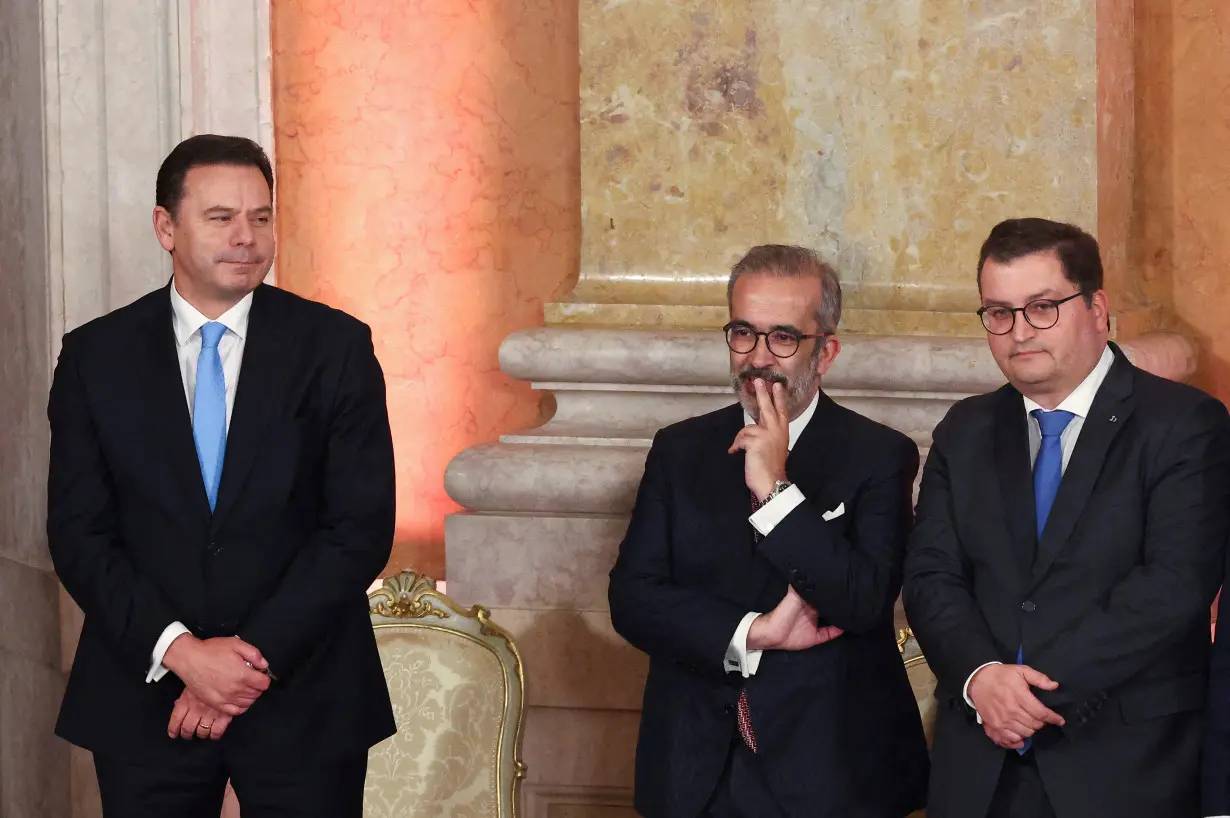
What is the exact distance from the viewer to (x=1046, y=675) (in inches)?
103

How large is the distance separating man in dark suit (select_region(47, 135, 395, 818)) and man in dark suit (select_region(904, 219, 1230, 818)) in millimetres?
989

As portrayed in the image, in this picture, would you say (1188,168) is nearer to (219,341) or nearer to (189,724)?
(219,341)

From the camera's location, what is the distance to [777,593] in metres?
2.99

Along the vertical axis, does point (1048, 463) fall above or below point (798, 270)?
below

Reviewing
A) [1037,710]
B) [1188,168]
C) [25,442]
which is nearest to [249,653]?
[1037,710]

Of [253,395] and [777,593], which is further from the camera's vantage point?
[777,593]

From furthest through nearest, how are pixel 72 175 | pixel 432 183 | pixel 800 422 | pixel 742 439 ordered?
pixel 432 183
pixel 72 175
pixel 800 422
pixel 742 439

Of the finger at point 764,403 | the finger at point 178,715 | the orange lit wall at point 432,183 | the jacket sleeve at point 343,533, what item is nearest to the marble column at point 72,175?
the orange lit wall at point 432,183

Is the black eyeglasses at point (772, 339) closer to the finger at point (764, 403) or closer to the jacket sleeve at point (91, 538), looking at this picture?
the finger at point (764, 403)

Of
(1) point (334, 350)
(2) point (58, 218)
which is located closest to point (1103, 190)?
(1) point (334, 350)

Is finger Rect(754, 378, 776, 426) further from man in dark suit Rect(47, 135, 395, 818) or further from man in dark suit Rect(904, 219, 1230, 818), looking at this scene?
man in dark suit Rect(47, 135, 395, 818)

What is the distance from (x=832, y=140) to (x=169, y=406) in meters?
1.85

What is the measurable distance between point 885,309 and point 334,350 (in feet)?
5.15

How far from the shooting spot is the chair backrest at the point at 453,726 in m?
3.52
